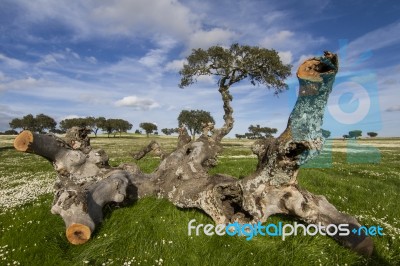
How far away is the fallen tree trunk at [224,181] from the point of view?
241 inches

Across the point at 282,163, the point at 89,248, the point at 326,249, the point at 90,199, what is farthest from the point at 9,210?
the point at 326,249

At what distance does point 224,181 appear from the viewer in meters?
7.98

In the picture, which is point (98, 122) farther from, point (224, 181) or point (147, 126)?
point (224, 181)

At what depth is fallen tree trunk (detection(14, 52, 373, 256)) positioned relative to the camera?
6113 millimetres

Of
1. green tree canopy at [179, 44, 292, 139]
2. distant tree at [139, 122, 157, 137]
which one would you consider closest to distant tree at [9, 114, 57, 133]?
distant tree at [139, 122, 157, 137]

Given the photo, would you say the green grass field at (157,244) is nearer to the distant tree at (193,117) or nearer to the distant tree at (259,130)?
the distant tree at (193,117)

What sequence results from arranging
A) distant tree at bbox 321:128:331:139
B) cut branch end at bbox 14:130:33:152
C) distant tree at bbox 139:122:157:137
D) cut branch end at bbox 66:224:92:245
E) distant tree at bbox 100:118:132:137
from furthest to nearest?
distant tree at bbox 139:122:157:137
distant tree at bbox 100:118:132:137
cut branch end at bbox 14:130:33:152
distant tree at bbox 321:128:331:139
cut branch end at bbox 66:224:92:245

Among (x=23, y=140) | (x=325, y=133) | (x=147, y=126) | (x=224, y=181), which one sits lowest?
(x=224, y=181)

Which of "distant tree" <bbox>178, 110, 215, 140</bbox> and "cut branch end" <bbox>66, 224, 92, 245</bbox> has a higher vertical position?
"distant tree" <bbox>178, 110, 215, 140</bbox>

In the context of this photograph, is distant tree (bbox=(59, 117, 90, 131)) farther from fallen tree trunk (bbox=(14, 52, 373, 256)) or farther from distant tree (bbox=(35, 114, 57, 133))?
fallen tree trunk (bbox=(14, 52, 373, 256))

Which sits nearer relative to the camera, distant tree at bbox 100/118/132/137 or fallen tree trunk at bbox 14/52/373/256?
fallen tree trunk at bbox 14/52/373/256

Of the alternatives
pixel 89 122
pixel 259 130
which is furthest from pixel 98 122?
pixel 259 130

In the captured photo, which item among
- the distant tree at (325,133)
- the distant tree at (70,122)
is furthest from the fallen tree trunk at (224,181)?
the distant tree at (70,122)

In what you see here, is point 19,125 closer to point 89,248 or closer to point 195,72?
point 195,72
